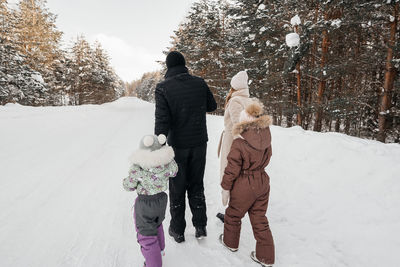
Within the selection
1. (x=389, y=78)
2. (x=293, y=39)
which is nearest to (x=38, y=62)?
(x=293, y=39)

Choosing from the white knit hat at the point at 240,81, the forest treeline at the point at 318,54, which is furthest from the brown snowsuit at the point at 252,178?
the forest treeline at the point at 318,54

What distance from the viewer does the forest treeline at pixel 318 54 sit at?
21.4ft

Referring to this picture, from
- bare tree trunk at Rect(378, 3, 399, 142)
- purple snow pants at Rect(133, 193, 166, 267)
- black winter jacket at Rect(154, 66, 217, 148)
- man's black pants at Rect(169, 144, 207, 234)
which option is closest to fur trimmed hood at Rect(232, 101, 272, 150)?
black winter jacket at Rect(154, 66, 217, 148)

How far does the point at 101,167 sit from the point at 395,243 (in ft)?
18.5

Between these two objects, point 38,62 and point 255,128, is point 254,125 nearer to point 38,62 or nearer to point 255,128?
point 255,128

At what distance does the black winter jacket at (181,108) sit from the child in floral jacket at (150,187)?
44 centimetres

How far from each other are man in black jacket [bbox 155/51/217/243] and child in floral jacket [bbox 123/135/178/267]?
1.43 feet

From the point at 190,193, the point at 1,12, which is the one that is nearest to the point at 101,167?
the point at 190,193

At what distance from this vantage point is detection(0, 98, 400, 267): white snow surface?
8.18ft

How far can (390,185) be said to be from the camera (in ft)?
9.91

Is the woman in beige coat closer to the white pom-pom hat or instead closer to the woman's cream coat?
the woman's cream coat

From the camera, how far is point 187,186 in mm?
2795

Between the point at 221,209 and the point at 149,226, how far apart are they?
Answer: 1771 millimetres

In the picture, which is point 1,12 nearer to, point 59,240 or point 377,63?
point 59,240
